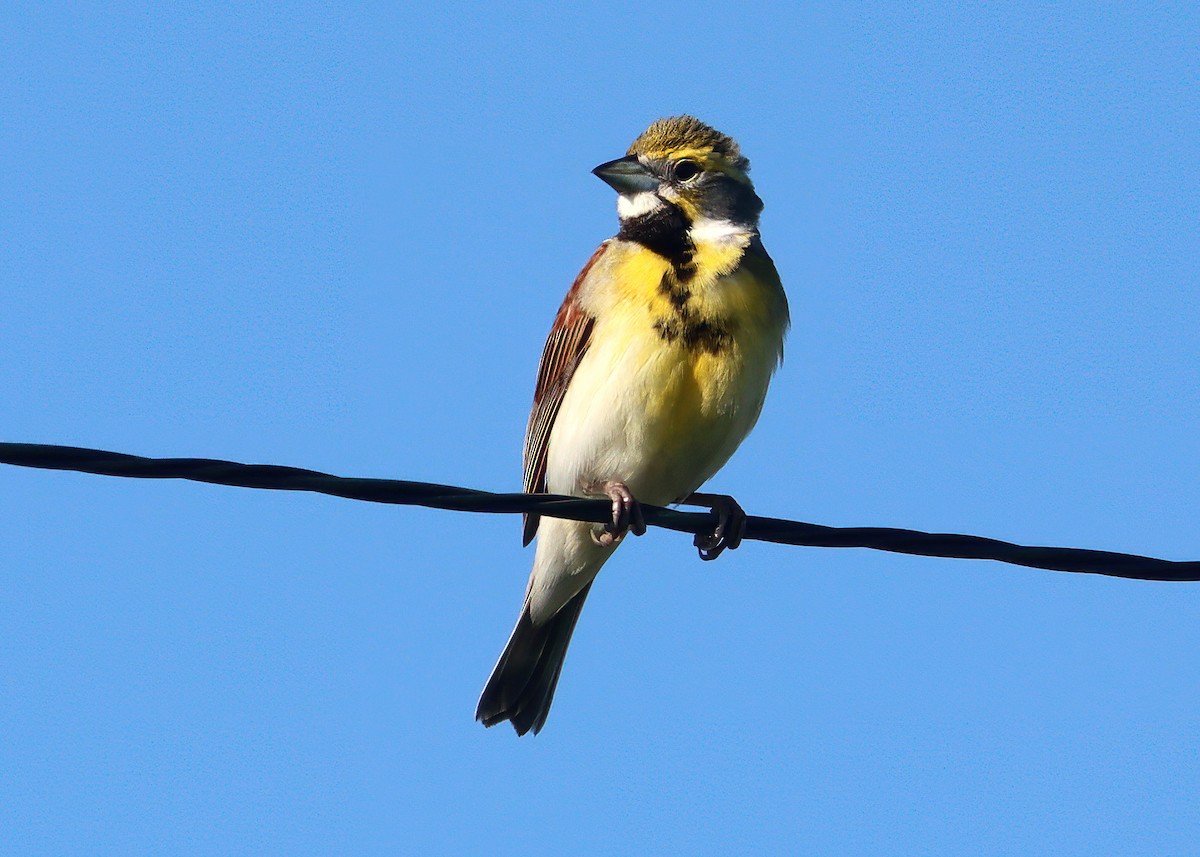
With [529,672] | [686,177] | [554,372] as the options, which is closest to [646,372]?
[554,372]

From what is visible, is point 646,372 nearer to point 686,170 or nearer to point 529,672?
point 686,170

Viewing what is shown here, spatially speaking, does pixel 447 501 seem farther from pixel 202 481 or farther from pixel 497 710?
pixel 497 710

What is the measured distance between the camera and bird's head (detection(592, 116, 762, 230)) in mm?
8766

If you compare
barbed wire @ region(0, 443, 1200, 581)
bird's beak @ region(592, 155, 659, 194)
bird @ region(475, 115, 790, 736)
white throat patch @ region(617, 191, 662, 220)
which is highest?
bird's beak @ region(592, 155, 659, 194)

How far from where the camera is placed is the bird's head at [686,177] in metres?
8.77

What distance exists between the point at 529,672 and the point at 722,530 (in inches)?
94.7

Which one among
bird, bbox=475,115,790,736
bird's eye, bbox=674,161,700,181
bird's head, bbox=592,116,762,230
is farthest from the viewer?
bird's eye, bbox=674,161,700,181

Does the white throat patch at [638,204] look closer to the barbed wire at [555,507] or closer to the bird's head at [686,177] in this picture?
the bird's head at [686,177]

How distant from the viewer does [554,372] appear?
8641 mm

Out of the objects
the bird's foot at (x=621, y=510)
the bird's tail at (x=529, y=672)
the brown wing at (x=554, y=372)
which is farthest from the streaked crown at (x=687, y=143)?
the bird's tail at (x=529, y=672)

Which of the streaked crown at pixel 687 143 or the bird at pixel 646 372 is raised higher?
the streaked crown at pixel 687 143

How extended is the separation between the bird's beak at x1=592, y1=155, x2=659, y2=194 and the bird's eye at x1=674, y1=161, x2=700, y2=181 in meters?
0.15

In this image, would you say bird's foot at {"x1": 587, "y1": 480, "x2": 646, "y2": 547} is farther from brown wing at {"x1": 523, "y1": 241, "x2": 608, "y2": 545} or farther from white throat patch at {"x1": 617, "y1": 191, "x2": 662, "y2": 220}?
white throat patch at {"x1": 617, "y1": 191, "x2": 662, "y2": 220}

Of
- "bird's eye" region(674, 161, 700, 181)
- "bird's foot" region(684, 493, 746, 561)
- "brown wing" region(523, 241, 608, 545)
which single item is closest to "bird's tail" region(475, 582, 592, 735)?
"brown wing" region(523, 241, 608, 545)
